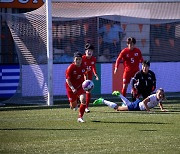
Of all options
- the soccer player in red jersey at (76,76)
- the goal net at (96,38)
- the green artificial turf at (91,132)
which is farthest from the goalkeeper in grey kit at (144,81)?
the goal net at (96,38)

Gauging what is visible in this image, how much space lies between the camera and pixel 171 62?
24172 mm

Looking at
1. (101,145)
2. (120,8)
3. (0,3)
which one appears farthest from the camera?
(0,3)

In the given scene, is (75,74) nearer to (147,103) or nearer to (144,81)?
(147,103)

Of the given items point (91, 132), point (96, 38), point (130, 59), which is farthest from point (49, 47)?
point (91, 132)

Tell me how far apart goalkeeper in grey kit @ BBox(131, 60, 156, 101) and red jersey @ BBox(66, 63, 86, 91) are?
2.38m

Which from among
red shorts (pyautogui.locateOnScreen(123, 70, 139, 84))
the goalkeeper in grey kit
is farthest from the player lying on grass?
red shorts (pyautogui.locateOnScreen(123, 70, 139, 84))

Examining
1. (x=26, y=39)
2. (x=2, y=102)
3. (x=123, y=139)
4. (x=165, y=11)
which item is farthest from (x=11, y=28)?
(x=123, y=139)

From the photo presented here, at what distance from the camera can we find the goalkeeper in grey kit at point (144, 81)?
18.2 meters

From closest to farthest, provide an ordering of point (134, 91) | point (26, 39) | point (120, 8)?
point (134, 91), point (26, 39), point (120, 8)

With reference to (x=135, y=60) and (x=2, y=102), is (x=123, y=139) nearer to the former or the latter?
(x=135, y=60)

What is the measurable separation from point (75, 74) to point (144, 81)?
2.71 meters

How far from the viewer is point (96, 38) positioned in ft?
77.6

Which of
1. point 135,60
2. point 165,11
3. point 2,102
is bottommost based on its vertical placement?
point 2,102

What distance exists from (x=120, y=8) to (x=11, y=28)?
12.8ft
